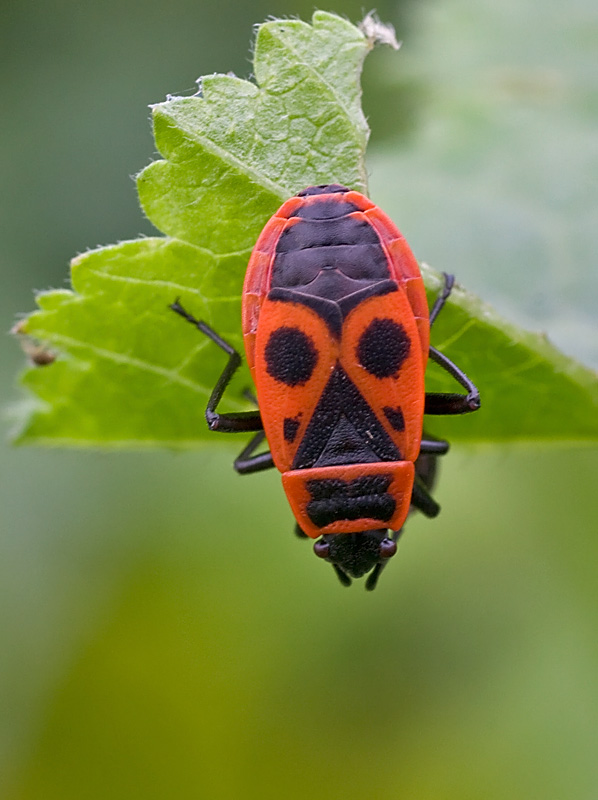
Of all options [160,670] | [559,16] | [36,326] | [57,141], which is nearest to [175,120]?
[36,326]

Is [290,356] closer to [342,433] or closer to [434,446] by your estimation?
[342,433]

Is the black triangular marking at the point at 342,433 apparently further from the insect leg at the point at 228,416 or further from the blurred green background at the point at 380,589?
the blurred green background at the point at 380,589

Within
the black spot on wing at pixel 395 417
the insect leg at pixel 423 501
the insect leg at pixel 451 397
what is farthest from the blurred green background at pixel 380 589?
the black spot on wing at pixel 395 417

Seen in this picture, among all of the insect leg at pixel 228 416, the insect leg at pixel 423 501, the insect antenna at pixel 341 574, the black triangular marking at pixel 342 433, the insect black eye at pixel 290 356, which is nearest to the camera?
the insect black eye at pixel 290 356

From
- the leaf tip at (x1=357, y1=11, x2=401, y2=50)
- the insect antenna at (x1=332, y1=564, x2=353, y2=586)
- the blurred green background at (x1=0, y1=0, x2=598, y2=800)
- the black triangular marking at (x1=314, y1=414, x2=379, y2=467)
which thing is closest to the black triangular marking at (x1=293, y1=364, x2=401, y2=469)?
the black triangular marking at (x1=314, y1=414, x2=379, y2=467)

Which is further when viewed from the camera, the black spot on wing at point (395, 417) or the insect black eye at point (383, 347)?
the black spot on wing at point (395, 417)

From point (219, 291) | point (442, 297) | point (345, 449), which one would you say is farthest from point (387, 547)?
point (219, 291)

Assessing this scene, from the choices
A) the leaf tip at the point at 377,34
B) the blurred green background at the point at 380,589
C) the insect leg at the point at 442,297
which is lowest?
the blurred green background at the point at 380,589

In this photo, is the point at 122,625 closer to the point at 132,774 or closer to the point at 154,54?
the point at 132,774
